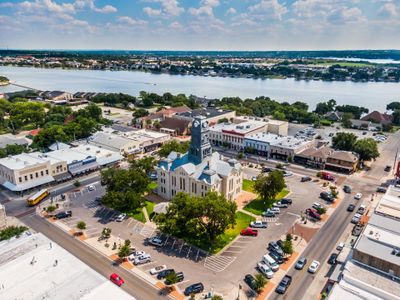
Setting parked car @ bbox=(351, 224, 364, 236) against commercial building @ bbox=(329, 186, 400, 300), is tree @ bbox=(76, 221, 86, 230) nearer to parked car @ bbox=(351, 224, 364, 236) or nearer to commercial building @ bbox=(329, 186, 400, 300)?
commercial building @ bbox=(329, 186, 400, 300)

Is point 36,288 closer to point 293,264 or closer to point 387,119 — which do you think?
point 293,264

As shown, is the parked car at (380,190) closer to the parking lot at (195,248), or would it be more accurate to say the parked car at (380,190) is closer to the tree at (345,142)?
the parking lot at (195,248)

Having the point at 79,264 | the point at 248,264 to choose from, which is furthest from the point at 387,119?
the point at 79,264

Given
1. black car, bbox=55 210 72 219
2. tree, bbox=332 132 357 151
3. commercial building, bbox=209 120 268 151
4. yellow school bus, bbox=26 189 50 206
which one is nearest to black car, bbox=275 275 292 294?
black car, bbox=55 210 72 219

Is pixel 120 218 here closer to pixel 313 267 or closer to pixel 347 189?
pixel 313 267

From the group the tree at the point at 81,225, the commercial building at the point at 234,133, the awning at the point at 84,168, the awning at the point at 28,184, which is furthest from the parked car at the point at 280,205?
the awning at the point at 28,184

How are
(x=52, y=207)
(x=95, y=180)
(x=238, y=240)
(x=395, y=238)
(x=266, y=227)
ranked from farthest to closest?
(x=95, y=180), (x=52, y=207), (x=266, y=227), (x=238, y=240), (x=395, y=238)
